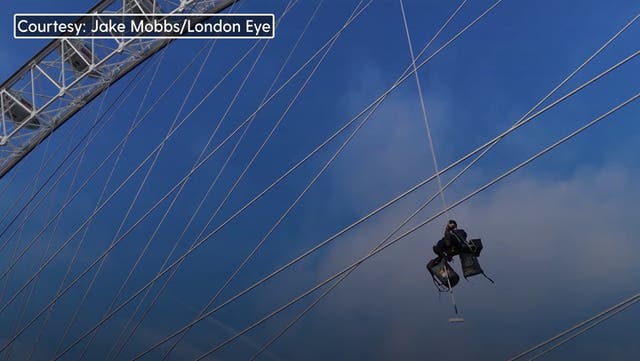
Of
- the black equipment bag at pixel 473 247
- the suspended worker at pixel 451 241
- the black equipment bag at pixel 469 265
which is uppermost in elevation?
the suspended worker at pixel 451 241

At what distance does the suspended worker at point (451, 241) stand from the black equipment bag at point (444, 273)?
13 cm

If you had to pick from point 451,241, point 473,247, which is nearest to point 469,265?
point 473,247

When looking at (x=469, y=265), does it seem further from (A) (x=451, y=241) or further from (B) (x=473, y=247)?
(A) (x=451, y=241)

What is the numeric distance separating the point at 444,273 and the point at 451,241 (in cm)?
47

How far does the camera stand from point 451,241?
6797 mm

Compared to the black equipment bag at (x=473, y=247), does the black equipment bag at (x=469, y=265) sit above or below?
below

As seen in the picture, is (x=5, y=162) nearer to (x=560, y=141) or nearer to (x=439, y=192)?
(x=439, y=192)

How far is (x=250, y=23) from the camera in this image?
16875mm

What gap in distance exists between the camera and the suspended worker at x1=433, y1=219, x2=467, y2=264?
6.74 meters

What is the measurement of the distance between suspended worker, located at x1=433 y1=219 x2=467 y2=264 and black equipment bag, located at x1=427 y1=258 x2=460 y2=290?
0.43 feet

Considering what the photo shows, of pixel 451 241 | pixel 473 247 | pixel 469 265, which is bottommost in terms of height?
pixel 469 265

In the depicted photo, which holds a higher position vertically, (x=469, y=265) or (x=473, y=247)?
(x=473, y=247)

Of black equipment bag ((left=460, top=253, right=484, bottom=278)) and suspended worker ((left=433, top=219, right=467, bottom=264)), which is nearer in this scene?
black equipment bag ((left=460, top=253, right=484, bottom=278))

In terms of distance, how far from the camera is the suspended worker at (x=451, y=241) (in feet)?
22.1
